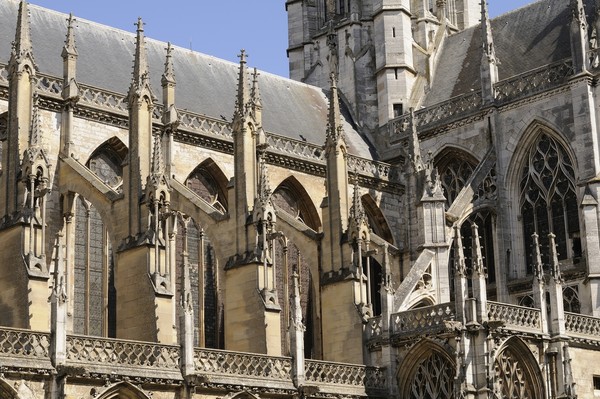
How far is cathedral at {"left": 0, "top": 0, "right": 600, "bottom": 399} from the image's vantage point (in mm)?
24484

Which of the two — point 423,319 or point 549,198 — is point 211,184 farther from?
point 549,198

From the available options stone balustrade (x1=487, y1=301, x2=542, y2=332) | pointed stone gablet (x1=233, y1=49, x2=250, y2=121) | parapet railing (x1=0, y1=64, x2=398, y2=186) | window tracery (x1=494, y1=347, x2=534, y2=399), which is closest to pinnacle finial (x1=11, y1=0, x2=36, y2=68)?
parapet railing (x1=0, y1=64, x2=398, y2=186)

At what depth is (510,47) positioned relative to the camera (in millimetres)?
37844

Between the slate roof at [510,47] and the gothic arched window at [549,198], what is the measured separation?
3.01m

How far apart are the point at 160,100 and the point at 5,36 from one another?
14.5 ft

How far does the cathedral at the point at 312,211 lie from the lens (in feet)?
80.3

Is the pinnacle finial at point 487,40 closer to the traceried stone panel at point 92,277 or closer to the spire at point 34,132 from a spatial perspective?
the traceried stone panel at point 92,277

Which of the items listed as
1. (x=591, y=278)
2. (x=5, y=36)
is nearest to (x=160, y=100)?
(x=5, y=36)

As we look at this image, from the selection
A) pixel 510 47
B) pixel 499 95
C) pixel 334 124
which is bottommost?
pixel 334 124

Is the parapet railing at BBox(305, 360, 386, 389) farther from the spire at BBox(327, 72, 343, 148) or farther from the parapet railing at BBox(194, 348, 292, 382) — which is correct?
the spire at BBox(327, 72, 343, 148)

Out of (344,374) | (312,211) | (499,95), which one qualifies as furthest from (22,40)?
(499,95)

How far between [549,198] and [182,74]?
11.0 meters

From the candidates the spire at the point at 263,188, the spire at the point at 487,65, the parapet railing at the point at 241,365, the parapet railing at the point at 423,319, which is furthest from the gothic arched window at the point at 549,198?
the parapet railing at the point at 241,365

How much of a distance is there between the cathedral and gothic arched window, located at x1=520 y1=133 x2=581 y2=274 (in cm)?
6
